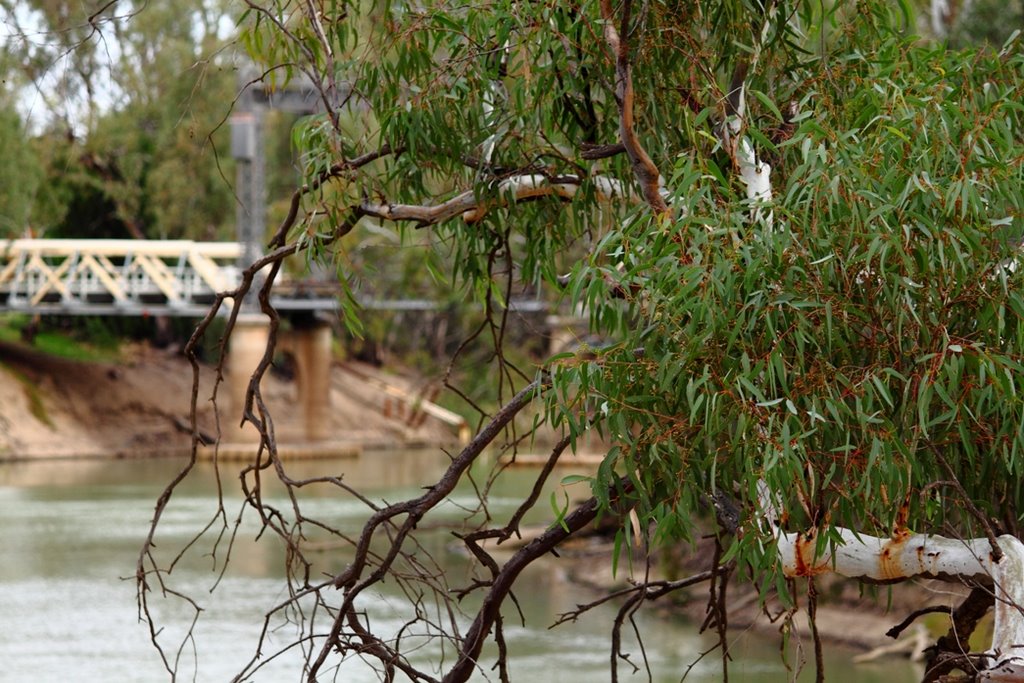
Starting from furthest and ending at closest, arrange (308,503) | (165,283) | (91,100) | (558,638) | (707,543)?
(165,283) → (308,503) → (707,543) → (558,638) → (91,100)

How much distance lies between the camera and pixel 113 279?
26375 mm

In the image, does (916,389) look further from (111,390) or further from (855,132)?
(111,390)

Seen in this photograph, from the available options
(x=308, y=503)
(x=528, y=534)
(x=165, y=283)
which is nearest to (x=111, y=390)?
(x=165, y=283)

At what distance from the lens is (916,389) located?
3004 millimetres

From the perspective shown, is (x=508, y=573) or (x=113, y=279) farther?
(x=113, y=279)

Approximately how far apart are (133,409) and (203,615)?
644 inches

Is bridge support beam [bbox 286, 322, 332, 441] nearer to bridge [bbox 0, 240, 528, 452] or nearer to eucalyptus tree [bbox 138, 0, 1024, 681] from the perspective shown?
bridge [bbox 0, 240, 528, 452]

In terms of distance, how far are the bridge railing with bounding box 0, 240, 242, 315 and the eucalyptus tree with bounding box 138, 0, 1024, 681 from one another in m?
20.9

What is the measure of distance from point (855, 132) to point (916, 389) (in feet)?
1.77

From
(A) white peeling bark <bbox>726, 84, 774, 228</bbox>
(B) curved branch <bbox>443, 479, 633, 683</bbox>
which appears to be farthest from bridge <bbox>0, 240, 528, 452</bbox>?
(A) white peeling bark <bbox>726, 84, 774, 228</bbox>

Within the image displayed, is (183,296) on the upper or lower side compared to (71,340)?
upper

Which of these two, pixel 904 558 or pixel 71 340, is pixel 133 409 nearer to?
pixel 71 340

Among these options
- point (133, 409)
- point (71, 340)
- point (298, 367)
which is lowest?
point (133, 409)

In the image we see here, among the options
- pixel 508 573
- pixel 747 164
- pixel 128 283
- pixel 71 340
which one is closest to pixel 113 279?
pixel 128 283
